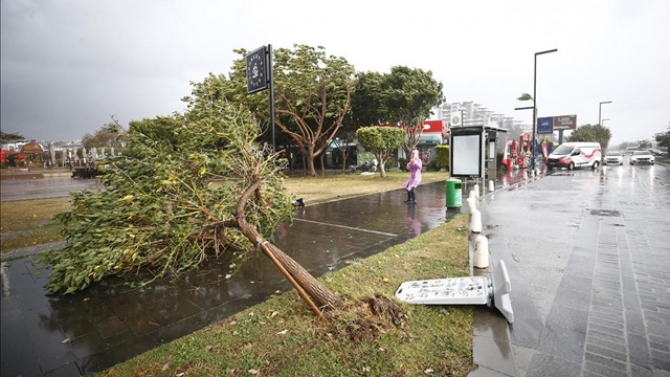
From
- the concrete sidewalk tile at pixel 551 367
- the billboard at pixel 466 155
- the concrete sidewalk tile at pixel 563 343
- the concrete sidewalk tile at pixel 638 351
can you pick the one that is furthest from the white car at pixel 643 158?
the concrete sidewalk tile at pixel 551 367

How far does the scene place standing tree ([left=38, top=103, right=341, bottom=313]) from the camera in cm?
401

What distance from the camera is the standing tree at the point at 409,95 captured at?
2258 cm

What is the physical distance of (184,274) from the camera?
4988 millimetres

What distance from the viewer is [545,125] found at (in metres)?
43.2

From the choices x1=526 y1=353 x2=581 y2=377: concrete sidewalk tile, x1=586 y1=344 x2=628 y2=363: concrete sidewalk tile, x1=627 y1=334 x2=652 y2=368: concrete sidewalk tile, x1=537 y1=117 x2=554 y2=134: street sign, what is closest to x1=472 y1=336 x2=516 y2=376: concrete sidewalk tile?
x1=526 y1=353 x2=581 y2=377: concrete sidewalk tile

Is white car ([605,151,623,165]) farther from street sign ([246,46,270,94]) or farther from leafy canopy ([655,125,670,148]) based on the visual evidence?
street sign ([246,46,270,94])

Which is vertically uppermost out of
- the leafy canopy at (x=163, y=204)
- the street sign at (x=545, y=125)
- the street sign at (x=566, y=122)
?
the street sign at (x=566, y=122)

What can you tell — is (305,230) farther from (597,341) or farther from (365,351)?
(597,341)

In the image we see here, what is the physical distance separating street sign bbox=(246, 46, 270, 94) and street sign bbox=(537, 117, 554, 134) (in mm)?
43120

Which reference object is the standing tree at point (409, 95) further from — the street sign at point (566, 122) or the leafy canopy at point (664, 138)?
the street sign at point (566, 122)

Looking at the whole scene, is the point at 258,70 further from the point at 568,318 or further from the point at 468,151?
the point at 468,151

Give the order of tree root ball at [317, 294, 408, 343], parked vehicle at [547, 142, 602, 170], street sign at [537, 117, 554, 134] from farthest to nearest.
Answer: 1. street sign at [537, 117, 554, 134]
2. parked vehicle at [547, 142, 602, 170]
3. tree root ball at [317, 294, 408, 343]

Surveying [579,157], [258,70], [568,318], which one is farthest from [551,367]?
[579,157]

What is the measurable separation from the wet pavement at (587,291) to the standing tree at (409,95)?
1561 cm
